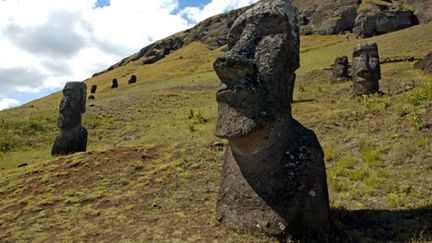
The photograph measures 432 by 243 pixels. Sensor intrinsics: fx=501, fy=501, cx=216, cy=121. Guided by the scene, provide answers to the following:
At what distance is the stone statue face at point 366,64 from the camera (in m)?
24.9

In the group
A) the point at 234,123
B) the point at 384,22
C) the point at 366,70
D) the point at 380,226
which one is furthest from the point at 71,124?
the point at 384,22

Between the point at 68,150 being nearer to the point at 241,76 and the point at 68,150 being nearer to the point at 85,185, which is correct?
the point at 85,185

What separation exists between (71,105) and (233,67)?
47.2 feet

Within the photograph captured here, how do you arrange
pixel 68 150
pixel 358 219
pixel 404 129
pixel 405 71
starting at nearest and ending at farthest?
pixel 358 219
pixel 404 129
pixel 68 150
pixel 405 71

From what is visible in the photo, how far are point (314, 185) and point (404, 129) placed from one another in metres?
8.12

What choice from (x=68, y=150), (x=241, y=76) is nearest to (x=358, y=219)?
(x=241, y=76)

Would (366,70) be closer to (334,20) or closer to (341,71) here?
(341,71)

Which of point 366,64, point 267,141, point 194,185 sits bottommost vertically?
point 194,185

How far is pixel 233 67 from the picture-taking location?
26.2 feet

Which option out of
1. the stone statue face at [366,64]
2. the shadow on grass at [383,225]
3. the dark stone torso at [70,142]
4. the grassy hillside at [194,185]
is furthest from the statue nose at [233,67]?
the stone statue face at [366,64]

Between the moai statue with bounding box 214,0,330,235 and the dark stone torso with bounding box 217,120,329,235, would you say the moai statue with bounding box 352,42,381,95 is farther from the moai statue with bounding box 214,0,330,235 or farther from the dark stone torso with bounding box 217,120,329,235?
the dark stone torso with bounding box 217,120,329,235

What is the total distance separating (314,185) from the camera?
305 inches

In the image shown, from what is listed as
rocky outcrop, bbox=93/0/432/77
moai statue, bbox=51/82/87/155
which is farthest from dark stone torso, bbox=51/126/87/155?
rocky outcrop, bbox=93/0/432/77

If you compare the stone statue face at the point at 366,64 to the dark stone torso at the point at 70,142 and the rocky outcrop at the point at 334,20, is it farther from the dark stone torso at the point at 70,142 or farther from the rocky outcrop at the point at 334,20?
the rocky outcrop at the point at 334,20
